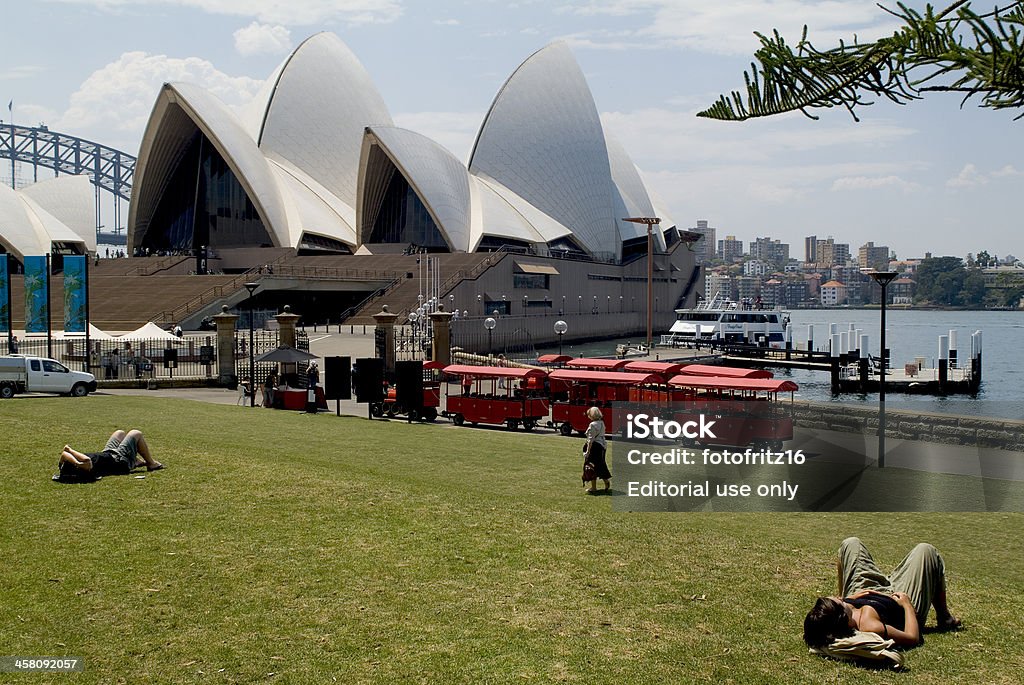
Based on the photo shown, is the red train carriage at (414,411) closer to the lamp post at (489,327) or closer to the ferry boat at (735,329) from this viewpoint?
the lamp post at (489,327)

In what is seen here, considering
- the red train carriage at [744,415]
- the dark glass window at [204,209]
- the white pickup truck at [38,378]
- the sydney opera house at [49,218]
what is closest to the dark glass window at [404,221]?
the dark glass window at [204,209]

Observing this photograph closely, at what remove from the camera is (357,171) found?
75.8 m

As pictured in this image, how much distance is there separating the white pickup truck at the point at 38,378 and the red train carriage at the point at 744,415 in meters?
15.8

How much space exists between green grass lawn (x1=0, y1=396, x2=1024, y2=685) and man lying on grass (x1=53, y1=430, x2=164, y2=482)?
0.26 m

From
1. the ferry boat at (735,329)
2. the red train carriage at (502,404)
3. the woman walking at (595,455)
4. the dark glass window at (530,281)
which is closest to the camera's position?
the woman walking at (595,455)

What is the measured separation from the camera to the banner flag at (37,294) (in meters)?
30.7

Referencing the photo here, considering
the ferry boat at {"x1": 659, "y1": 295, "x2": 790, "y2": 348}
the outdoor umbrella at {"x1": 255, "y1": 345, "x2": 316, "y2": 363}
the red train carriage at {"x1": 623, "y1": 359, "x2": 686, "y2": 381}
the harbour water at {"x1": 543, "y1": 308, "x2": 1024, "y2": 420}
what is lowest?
the harbour water at {"x1": 543, "y1": 308, "x2": 1024, "y2": 420}

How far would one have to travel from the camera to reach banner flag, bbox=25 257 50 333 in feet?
101

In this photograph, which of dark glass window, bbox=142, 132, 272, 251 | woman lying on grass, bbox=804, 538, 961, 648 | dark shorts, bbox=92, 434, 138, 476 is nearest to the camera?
woman lying on grass, bbox=804, 538, 961, 648

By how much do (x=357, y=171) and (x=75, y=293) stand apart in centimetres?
4616

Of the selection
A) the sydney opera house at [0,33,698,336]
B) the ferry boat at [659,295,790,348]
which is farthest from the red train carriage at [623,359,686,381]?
the ferry boat at [659,295,790,348]

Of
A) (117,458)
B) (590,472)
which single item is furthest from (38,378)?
(590,472)

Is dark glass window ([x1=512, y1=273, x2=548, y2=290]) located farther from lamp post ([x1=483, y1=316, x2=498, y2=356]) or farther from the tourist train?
the tourist train

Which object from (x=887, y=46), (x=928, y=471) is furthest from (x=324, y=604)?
(x=928, y=471)
